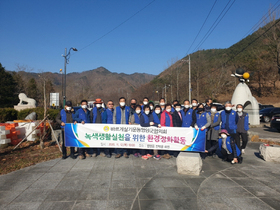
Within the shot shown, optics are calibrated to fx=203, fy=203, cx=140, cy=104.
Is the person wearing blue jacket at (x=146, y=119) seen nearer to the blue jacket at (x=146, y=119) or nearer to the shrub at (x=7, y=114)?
the blue jacket at (x=146, y=119)

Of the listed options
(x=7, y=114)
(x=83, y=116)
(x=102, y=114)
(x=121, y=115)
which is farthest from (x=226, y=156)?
(x=7, y=114)

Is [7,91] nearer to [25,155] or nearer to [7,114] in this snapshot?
[7,114]

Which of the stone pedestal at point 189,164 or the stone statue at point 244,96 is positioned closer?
the stone pedestal at point 189,164

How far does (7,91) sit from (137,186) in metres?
35.4

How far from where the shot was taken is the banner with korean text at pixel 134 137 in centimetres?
670

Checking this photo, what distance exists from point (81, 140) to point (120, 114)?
1.60m

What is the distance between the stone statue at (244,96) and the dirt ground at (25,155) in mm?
12221

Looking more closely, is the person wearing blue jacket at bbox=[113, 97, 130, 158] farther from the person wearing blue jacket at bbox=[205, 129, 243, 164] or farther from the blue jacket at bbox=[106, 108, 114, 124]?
the person wearing blue jacket at bbox=[205, 129, 243, 164]

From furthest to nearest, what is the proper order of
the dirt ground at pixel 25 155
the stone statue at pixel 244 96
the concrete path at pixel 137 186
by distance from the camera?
the stone statue at pixel 244 96, the dirt ground at pixel 25 155, the concrete path at pixel 137 186

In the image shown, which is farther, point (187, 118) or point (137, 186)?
point (187, 118)

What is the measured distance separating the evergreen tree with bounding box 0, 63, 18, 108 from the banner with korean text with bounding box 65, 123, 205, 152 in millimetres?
30910

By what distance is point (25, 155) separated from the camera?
7648mm

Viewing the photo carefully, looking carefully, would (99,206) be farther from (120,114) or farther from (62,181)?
(120,114)

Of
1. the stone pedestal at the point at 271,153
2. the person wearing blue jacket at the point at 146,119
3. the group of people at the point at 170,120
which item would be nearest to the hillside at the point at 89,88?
the group of people at the point at 170,120
